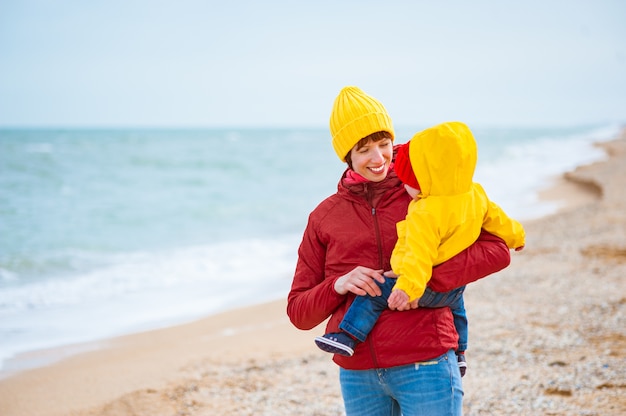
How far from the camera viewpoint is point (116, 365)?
6.09 metres

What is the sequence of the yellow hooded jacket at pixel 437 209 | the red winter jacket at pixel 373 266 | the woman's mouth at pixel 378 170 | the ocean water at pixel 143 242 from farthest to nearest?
1. the ocean water at pixel 143 242
2. the woman's mouth at pixel 378 170
3. the red winter jacket at pixel 373 266
4. the yellow hooded jacket at pixel 437 209

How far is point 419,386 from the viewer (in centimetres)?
218

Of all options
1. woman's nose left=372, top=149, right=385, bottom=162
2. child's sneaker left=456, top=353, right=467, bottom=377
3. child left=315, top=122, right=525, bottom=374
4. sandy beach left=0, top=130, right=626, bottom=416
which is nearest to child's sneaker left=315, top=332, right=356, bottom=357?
child left=315, top=122, right=525, bottom=374

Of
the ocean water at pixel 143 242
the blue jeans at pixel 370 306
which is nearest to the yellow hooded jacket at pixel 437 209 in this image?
the blue jeans at pixel 370 306

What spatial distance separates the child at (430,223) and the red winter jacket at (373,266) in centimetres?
5

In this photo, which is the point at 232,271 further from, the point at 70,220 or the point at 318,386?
the point at 70,220

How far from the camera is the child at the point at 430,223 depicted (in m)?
2.05

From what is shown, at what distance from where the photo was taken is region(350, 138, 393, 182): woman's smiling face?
7.53 ft

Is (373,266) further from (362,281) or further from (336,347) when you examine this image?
(336,347)

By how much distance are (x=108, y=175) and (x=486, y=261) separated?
83.9ft

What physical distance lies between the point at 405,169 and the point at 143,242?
1129cm

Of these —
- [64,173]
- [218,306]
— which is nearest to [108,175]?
[64,173]

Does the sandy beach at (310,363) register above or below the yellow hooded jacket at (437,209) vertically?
below

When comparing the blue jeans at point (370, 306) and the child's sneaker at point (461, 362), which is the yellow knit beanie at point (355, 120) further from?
the child's sneaker at point (461, 362)
